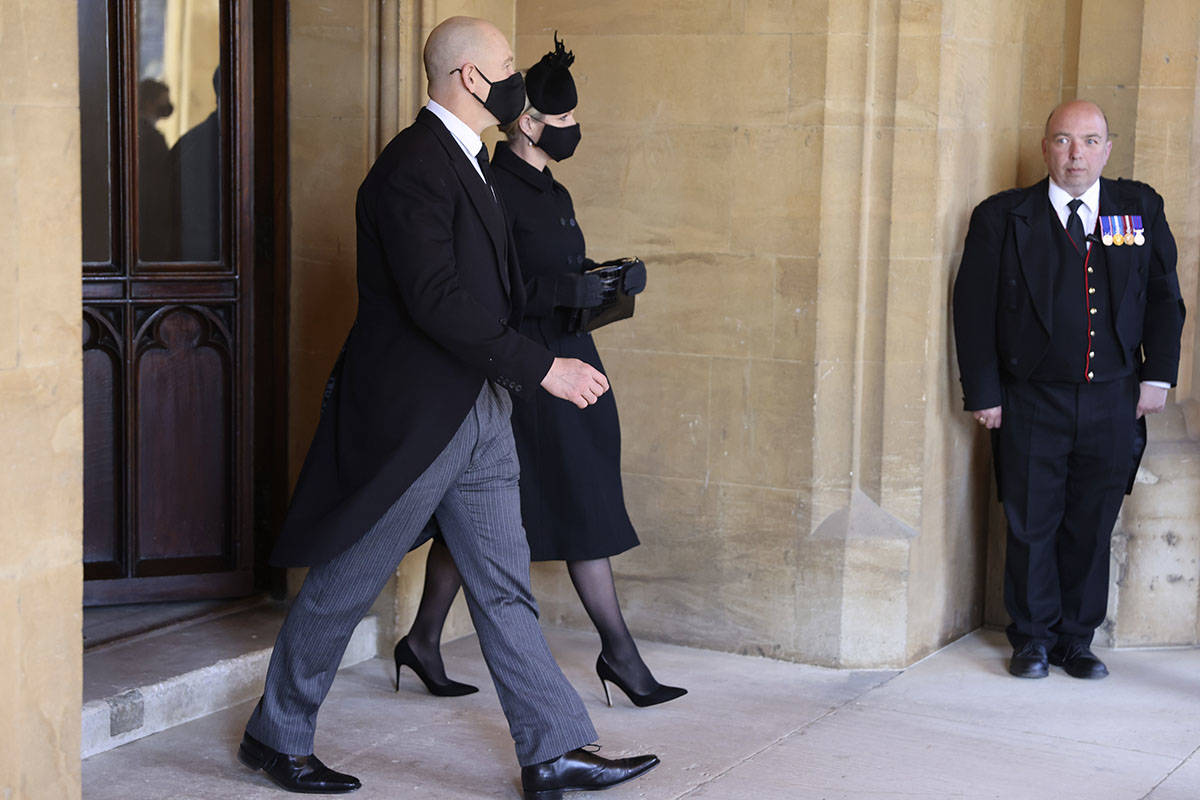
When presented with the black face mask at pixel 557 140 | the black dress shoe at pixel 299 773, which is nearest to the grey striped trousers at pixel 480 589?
the black dress shoe at pixel 299 773

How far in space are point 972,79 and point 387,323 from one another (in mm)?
2222

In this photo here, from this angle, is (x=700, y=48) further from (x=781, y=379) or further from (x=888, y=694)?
(x=888, y=694)

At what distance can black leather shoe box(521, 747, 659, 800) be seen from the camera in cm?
353

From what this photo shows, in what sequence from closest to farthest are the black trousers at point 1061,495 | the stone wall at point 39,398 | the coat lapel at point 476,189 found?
the stone wall at point 39,398
the coat lapel at point 476,189
the black trousers at point 1061,495

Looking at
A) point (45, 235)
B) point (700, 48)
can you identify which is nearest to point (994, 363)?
point (700, 48)

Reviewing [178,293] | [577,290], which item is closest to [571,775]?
[577,290]

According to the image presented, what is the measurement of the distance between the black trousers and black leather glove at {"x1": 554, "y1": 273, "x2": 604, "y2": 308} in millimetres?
1512

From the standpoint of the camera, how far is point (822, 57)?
4621mm

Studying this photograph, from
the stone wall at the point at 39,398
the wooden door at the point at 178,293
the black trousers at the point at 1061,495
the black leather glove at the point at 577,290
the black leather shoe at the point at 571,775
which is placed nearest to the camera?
the stone wall at the point at 39,398

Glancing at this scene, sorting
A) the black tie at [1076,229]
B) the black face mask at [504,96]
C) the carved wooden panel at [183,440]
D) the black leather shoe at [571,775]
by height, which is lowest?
the black leather shoe at [571,775]

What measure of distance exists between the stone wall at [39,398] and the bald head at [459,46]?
0.83 m

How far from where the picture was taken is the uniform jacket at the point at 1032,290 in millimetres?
4695

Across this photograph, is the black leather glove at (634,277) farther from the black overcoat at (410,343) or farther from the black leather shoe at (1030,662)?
the black leather shoe at (1030,662)

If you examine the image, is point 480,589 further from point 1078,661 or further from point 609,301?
point 1078,661
